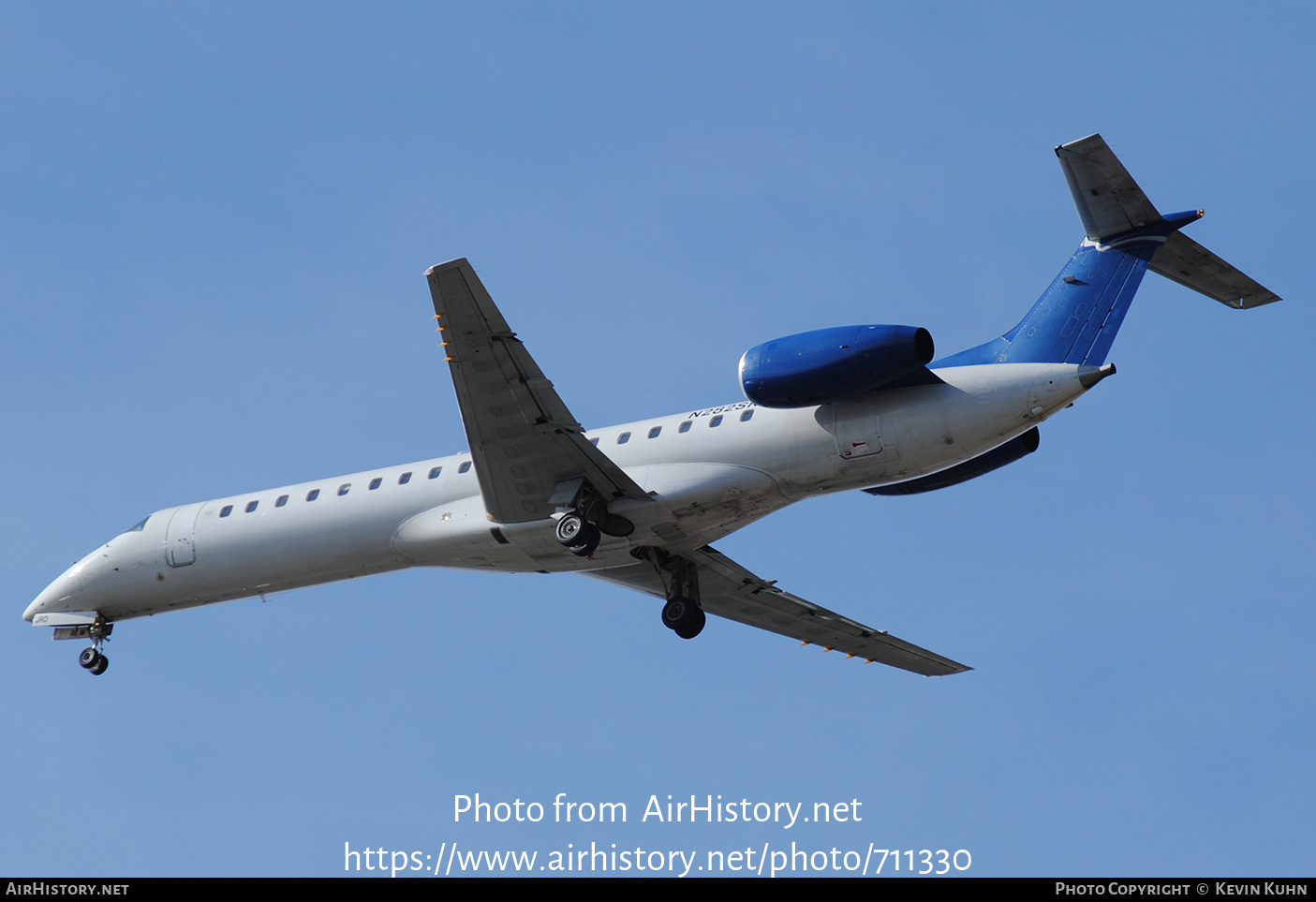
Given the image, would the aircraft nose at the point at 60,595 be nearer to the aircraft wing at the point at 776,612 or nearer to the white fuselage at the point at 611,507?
the white fuselage at the point at 611,507

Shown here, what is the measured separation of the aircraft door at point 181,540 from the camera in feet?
85.5

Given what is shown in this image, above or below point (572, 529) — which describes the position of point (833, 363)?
above

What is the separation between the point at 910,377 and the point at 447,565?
817 centimetres

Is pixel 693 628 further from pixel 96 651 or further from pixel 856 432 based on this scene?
pixel 96 651

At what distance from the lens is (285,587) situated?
25.6 metres

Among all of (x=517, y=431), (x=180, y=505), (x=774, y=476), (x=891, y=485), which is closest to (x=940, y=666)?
(x=891, y=485)

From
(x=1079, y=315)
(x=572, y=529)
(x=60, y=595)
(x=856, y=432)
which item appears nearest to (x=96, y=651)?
(x=60, y=595)

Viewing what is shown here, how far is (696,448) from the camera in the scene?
22.4 meters

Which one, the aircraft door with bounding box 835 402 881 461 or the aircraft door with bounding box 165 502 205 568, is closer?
the aircraft door with bounding box 835 402 881 461

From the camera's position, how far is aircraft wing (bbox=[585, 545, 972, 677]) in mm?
25562

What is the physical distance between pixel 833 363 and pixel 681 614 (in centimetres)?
602

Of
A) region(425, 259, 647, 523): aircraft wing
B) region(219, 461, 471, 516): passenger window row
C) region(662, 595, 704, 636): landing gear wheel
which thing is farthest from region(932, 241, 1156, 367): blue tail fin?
region(219, 461, 471, 516): passenger window row

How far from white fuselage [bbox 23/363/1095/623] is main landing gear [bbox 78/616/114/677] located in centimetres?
30

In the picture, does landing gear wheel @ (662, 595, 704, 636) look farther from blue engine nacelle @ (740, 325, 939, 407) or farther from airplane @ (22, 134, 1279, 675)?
blue engine nacelle @ (740, 325, 939, 407)
